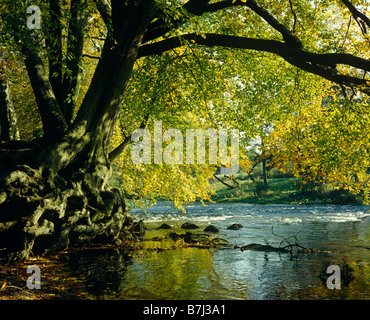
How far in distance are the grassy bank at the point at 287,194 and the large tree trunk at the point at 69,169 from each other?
A: 27.3 metres

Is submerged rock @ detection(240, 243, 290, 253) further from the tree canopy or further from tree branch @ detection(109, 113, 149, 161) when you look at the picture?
tree branch @ detection(109, 113, 149, 161)

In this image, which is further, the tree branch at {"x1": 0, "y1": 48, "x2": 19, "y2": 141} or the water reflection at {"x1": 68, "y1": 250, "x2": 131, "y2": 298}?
the tree branch at {"x1": 0, "y1": 48, "x2": 19, "y2": 141}

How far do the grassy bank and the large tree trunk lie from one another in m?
27.3

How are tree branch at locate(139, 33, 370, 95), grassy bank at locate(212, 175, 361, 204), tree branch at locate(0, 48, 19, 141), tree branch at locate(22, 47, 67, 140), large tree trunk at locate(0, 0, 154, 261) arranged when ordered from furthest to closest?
1. grassy bank at locate(212, 175, 361, 204)
2. tree branch at locate(0, 48, 19, 141)
3. tree branch at locate(22, 47, 67, 140)
4. tree branch at locate(139, 33, 370, 95)
5. large tree trunk at locate(0, 0, 154, 261)

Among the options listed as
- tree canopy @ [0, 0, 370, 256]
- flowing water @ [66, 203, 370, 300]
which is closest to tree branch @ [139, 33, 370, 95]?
tree canopy @ [0, 0, 370, 256]

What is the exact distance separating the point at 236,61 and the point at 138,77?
5.20m

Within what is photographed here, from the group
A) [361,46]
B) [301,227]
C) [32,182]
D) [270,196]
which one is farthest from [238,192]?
[32,182]

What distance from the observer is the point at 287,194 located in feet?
148

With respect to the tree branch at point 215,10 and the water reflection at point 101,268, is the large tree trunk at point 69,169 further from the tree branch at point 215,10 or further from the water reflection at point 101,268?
the tree branch at point 215,10

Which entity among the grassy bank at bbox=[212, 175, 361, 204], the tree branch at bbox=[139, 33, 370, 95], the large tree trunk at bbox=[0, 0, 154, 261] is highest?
the tree branch at bbox=[139, 33, 370, 95]

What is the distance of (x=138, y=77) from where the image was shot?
17.2 metres

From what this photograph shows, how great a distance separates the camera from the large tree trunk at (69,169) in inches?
367

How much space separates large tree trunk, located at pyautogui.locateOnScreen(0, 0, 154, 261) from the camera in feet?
30.6

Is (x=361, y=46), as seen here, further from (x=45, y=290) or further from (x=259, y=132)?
(x=45, y=290)
